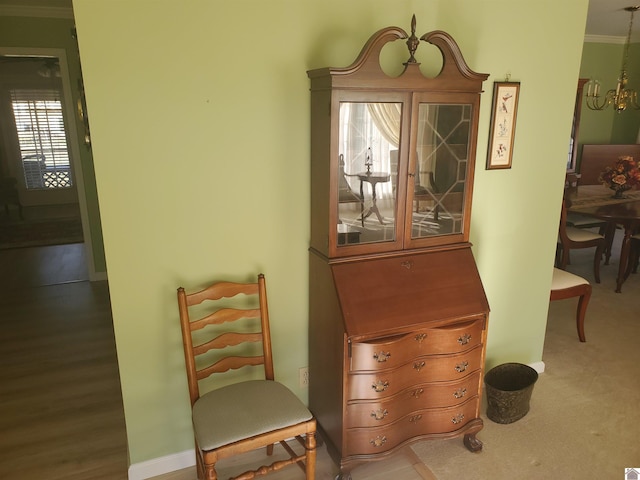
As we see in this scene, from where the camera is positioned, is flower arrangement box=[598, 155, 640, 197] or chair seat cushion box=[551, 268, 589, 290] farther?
flower arrangement box=[598, 155, 640, 197]

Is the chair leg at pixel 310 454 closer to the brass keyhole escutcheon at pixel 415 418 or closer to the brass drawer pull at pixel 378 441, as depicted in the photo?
the brass drawer pull at pixel 378 441

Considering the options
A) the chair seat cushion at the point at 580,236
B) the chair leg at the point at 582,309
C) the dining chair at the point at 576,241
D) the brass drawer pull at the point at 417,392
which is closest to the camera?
the brass drawer pull at the point at 417,392

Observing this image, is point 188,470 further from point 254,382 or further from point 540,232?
point 540,232

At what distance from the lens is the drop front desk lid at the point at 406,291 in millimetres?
1936

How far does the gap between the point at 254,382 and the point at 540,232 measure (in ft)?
6.13

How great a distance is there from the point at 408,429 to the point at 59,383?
6.99ft

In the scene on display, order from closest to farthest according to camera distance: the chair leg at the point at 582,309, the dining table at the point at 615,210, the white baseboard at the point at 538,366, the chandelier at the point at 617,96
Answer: the white baseboard at the point at 538,366 < the chair leg at the point at 582,309 < the dining table at the point at 615,210 < the chandelier at the point at 617,96

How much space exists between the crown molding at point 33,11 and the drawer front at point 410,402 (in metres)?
4.04

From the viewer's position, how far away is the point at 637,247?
4594 mm

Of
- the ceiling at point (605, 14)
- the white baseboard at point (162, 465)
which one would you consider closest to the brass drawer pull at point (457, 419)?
the white baseboard at point (162, 465)

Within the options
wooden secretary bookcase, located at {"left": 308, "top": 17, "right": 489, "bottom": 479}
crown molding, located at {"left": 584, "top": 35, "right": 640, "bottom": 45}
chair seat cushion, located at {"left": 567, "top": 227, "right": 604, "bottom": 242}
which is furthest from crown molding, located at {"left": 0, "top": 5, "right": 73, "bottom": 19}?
crown molding, located at {"left": 584, "top": 35, "right": 640, "bottom": 45}

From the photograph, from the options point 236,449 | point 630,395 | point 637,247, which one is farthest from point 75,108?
point 637,247

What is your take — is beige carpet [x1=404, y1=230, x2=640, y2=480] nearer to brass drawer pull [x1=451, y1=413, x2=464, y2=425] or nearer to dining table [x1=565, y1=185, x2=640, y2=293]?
brass drawer pull [x1=451, y1=413, x2=464, y2=425]

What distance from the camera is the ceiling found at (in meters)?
3.87
